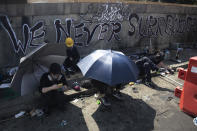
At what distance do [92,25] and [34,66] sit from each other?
4209 mm

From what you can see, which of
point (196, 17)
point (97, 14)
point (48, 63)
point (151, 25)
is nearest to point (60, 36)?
point (97, 14)

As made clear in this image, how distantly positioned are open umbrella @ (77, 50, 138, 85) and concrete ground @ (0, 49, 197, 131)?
1154 millimetres

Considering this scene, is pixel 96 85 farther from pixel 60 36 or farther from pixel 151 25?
pixel 151 25

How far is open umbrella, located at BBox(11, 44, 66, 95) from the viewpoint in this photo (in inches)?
154

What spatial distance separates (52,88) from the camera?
13.7ft

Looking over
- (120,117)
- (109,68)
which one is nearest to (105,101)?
(120,117)

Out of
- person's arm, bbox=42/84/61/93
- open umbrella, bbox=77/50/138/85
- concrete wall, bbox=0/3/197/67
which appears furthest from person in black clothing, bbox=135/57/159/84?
person's arm, bbox=42/84/61/93

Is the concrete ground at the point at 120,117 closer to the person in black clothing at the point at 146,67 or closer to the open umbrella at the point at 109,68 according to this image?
the person in black clothing at the point at 146,67

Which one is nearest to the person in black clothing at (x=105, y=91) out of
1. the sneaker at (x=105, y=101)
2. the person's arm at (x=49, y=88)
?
the sneaker at (x=105, y=101)

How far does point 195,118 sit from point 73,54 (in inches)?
180

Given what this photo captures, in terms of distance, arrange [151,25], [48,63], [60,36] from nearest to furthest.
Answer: [48,63]
[60,36]
[151,25]

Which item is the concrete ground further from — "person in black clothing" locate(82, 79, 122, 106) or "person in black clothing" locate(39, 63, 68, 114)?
"person in black clothing" locate(39, 63, 68, 114)

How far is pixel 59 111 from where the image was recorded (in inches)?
184

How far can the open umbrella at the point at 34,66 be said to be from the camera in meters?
3.91
